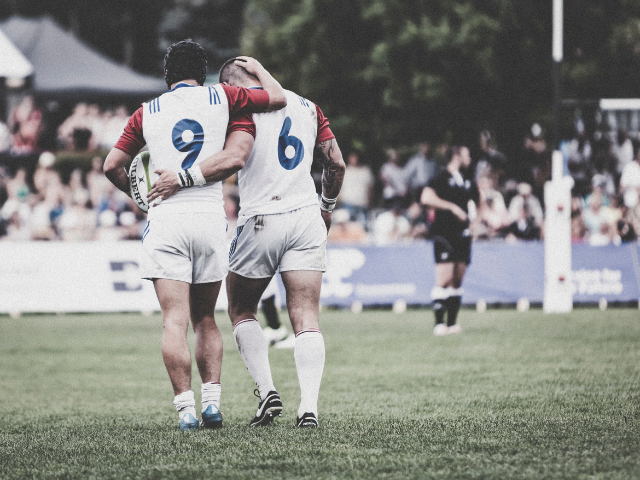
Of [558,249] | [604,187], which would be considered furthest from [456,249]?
[604,187]

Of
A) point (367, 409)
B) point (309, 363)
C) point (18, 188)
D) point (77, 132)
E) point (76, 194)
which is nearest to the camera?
point (309, 363)

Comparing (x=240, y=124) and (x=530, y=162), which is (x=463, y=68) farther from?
(x=240, y=124)

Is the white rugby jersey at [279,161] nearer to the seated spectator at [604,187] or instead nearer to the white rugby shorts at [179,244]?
the white rugby shorts at [179,244]

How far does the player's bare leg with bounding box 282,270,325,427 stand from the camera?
5.58 m

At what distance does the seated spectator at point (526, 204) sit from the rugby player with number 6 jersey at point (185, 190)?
41.6 ft

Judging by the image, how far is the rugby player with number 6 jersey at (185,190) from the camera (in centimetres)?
539

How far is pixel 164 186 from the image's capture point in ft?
17.5

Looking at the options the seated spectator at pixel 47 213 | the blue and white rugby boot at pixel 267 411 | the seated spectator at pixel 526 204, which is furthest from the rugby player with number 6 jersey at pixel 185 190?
the seated spectator at pixel 526 204

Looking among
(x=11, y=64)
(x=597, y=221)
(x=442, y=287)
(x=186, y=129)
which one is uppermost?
(x=11, y=64)

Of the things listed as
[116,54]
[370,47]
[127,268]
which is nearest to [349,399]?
[127,268]

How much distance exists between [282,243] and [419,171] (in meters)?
13.4

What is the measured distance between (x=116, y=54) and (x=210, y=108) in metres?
46.6

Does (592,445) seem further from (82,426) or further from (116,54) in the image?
(116,54)

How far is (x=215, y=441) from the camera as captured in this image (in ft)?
16.4
